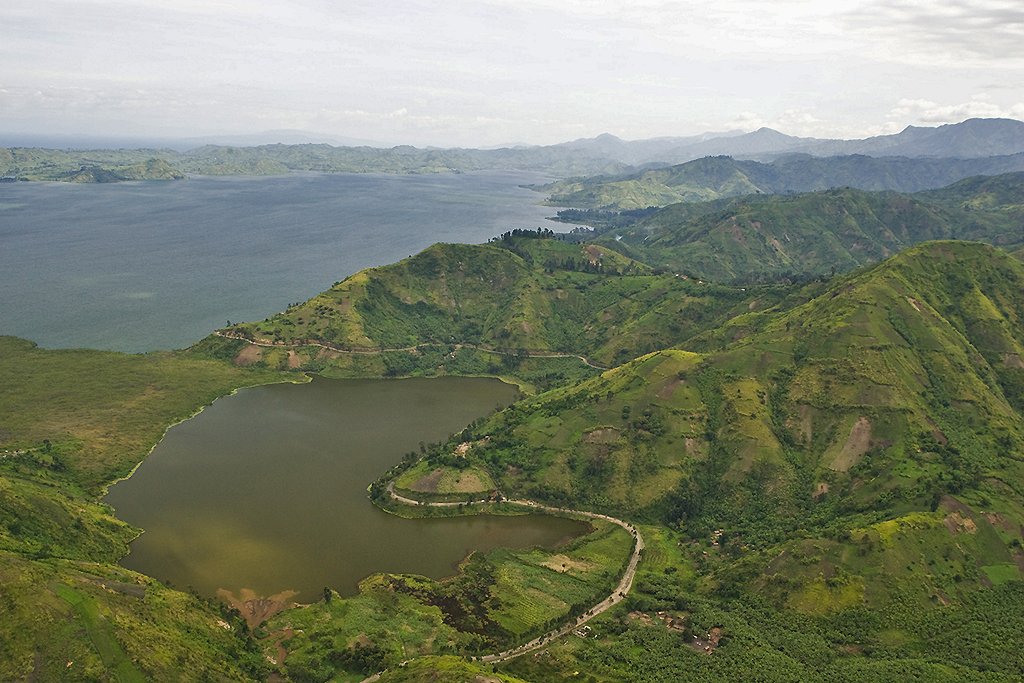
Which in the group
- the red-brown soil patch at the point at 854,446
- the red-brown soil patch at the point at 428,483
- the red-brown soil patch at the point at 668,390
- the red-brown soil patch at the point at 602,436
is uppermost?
the red-brown soil patch at the point at 668,390

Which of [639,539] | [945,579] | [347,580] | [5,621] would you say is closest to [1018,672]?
[945,579]

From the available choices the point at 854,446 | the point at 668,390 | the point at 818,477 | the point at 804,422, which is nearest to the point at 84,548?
the point at 668,390

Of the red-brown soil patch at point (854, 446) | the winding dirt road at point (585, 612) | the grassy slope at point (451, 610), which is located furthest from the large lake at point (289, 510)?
the red-brown soil patch at point (854, 446)

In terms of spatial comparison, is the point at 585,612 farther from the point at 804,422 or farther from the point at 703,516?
the point at 804,422

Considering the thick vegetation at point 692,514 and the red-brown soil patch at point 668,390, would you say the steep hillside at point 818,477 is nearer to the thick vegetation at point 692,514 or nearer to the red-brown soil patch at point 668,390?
the thick vegetation at point 692,514

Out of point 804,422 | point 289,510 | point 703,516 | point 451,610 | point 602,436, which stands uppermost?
point 804,422

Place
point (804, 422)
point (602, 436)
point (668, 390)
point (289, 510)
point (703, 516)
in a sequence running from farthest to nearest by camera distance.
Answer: point (668, 390) < point (602, 436) < point (804, 422) < point (703, 516) < point (289, 510)

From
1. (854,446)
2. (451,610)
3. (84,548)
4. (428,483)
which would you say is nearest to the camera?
(451,610)

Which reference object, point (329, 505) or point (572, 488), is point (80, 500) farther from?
point (572, 488)
